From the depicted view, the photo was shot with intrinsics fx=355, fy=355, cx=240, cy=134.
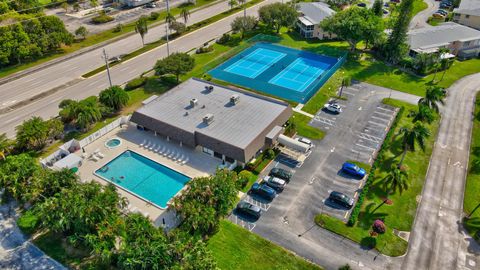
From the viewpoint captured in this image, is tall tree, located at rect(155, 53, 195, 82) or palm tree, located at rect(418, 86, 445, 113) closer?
palm tree, located at rect(418, 86, 445, 113)

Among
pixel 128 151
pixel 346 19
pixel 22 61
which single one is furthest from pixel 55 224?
pixel 346 19

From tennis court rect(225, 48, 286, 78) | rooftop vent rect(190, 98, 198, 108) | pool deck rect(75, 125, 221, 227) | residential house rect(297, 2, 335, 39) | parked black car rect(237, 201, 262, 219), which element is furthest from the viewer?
residential house rect(297, 2, 335, 39)

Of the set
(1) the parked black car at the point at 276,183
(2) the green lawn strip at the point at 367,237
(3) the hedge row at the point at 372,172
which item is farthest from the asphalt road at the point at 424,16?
(2) the green lawn strip at the point at 367,237

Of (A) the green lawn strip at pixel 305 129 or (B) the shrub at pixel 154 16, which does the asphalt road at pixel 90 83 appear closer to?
(B) the shrub at pixel 154 16

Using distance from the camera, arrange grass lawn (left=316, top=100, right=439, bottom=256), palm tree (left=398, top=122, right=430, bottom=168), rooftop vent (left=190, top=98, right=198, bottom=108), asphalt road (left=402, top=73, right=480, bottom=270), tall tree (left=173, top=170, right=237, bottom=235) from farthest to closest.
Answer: rooftop vent (left=190, top=98, right=198, bottom=108) < palm tree (left=398, top=122, right=430, bottom=168) < grass lawn (left=316, top=100, right=439, bottom=256) < asphalt road (left=402, top=73, right=480, bottom=270) < tall tree (left=173, top=170, right=237, bottom=235)

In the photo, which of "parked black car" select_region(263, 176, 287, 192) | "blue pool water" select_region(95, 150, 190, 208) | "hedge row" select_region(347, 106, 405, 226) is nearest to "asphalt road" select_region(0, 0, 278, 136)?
"blue pool water" select_region(95, 150, 190, 208)

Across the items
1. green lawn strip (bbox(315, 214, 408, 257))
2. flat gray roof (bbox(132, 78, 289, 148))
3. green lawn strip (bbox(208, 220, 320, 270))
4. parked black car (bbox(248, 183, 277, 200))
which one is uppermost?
flat gray roof (bbox(132, 78, 289, 148))

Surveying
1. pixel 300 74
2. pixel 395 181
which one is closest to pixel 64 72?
pixel 300 74

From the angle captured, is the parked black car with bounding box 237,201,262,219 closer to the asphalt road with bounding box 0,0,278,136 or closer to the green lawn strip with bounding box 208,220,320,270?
the green lawn strip with bounding box 208,220,320,270
